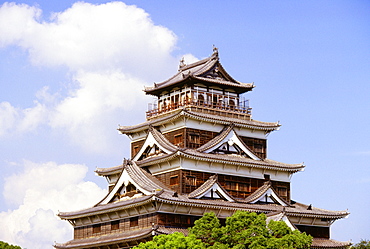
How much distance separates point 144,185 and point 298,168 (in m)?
15.5

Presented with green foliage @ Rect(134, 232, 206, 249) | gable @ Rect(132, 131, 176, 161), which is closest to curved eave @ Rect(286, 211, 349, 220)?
gable @ Rect(132, 131, 176, 161)

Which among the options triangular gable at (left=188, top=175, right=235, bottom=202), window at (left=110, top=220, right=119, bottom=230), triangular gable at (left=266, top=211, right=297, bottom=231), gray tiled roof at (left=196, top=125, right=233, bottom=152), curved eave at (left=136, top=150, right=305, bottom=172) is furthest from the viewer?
gray tiled roof at (left=196, top=125, right=233, bottom=152)

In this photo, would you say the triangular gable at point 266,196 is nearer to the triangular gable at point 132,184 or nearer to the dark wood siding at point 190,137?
the dark wood siding at point 190,137

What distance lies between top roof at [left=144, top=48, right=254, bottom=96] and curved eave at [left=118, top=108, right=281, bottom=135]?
3.28 metres

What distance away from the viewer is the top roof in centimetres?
6341

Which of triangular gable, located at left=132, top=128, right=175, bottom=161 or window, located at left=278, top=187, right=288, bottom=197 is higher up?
triangular gable, located at left=132, top=128, right=175, bottom=161

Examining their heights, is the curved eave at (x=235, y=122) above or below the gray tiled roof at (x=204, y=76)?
below

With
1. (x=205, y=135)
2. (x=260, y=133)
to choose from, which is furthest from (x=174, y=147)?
(x=260, y=133)

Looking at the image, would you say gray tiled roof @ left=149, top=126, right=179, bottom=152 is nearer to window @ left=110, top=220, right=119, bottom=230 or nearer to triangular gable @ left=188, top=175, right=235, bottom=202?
triangular gable @ left=188, top=175, right=235, bottom=202

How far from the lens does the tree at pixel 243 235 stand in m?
48.2

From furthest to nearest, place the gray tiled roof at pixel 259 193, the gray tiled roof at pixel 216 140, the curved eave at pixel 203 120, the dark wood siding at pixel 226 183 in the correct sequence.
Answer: the curved eave at pixel 203 120
the gray tiled roof at pixel 259 193
the gray tiled roof at pixel 216 140
the dark wood siding at pixel 226 183

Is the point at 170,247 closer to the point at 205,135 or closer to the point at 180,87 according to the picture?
the point at 205,135

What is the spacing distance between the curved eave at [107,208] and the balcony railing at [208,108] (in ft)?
35.0

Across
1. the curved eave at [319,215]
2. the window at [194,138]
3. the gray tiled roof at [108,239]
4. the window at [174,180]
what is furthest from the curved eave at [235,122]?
the gray tiled roof at [108,239]
